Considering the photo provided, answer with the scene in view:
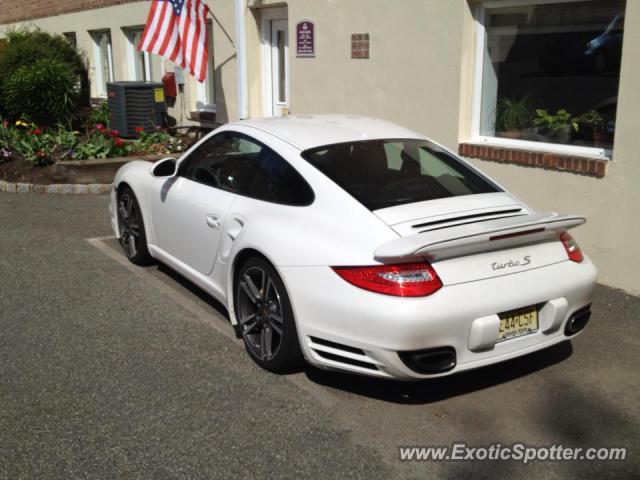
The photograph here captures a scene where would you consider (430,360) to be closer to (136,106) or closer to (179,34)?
(179,34)

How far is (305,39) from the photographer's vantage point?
358 inches

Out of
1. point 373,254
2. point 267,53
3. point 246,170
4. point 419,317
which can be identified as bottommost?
point 419,317

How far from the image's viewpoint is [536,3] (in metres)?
6.63

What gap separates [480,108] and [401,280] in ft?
13.5

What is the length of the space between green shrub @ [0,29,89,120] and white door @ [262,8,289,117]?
17.3 ft

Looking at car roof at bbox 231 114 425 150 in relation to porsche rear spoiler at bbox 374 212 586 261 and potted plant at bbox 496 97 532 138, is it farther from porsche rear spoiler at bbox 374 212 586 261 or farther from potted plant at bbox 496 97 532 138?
potted plant at bbox 496 97 532 138

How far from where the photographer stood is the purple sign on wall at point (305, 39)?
29.5 feet

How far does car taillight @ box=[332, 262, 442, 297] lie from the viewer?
3.56 metres

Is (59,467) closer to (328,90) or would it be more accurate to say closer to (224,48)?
(328,90)

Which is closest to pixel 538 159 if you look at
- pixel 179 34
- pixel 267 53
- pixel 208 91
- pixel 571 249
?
pixel 571 249

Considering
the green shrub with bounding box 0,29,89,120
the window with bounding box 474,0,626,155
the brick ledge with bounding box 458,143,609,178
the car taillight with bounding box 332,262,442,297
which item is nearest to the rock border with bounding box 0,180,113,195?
the green shrub with bounding box 0,29,89,120

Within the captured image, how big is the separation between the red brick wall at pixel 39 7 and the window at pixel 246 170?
946 cm

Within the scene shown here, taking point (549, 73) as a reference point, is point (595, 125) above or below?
below

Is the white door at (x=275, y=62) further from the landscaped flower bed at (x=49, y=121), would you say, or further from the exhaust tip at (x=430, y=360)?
the exhaust tip at (x=430, y=360)
